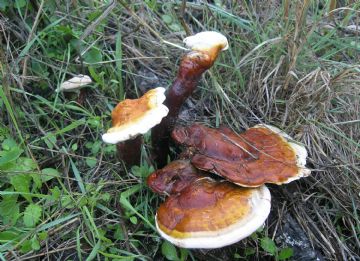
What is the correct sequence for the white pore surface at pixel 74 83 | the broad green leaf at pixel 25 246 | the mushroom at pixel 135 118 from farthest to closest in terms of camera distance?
the white pore surface at pixel 74 83, the broad green leaf at pixel 25 246, the mushroom at pixel 135 118

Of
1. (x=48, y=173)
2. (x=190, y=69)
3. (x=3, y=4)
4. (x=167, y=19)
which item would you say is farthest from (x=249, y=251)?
(x=3, y=4)

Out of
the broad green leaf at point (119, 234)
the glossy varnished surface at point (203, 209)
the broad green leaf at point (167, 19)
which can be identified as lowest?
the broad green leaf at point (119, 234)

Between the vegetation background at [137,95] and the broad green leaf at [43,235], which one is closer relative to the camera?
the broad green leaf at [43,235]

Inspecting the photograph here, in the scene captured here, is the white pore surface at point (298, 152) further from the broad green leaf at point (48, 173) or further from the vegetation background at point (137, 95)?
the broad green leaf at point (48, 173)

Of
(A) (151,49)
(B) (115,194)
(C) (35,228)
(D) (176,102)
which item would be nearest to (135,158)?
(B) (115,194)

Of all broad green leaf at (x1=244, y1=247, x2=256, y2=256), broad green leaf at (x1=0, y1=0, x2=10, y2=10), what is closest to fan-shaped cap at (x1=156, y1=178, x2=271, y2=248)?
broad green leaf at (x1=244, y1=247, x2=256, y2=256)

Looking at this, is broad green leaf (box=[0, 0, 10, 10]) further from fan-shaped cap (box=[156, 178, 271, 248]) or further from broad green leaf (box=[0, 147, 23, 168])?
fan-shaped cap (box=[156, 178, 271, 248])

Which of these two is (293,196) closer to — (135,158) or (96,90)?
(135,158)

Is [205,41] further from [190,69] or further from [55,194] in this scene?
[55,194]

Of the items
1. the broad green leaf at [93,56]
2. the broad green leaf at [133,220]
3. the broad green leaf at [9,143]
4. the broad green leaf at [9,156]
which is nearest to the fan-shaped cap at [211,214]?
the broad green leaf at [133,220]
